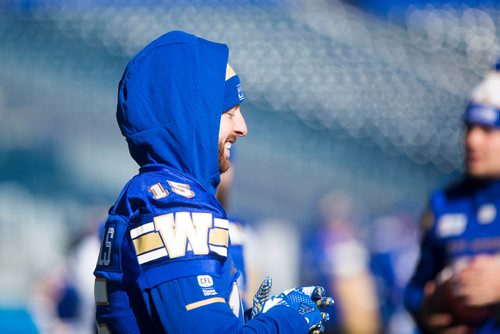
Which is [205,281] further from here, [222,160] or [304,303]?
[222,160]

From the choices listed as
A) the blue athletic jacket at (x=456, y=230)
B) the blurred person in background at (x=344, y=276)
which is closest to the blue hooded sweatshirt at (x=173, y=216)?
the blue athletic jacket at (x=456, y=230)

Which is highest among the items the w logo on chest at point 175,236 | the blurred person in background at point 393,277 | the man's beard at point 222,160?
the man's beard at point 222,160

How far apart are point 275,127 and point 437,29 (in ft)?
15.3

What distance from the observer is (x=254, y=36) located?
1642 centimetres

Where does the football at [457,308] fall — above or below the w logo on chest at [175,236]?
below

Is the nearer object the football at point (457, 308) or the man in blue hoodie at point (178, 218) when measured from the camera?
the man in blue hoodie at point (178, 218)

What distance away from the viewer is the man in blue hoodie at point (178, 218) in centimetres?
240

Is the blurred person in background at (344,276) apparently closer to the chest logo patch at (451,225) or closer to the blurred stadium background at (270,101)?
the blurred stadium background at (270,101)

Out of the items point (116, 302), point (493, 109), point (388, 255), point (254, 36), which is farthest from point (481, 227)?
point (254, 36)

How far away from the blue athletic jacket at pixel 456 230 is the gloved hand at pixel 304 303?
1.43 meters

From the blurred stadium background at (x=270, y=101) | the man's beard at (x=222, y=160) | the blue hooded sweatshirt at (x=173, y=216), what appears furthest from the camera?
the blurred stadium background at (x=270, y=101)

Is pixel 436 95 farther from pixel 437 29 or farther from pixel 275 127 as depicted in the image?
pixel 275 127

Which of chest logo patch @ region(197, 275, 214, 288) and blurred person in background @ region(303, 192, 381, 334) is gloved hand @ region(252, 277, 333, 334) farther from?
blurred person in background @ region(303, 192, 381, 334)

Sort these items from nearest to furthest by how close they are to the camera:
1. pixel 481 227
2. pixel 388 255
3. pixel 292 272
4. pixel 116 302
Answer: pixel 116 302
pixel 481 227
pixel 388 255
pixel 292 272
